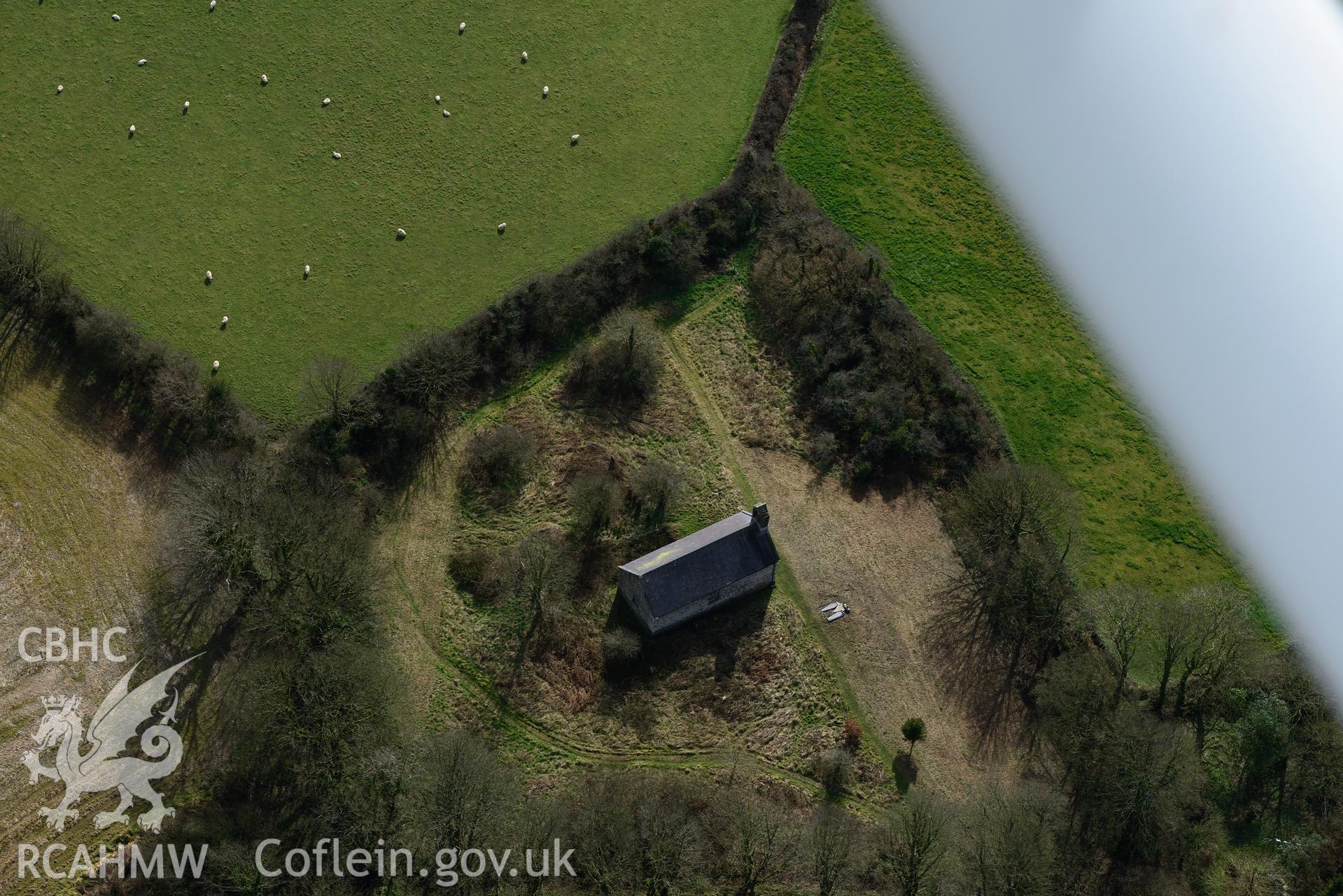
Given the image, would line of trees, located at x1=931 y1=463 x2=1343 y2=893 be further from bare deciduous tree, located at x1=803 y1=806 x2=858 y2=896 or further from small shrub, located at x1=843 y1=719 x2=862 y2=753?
bare deciduous tree, located at x1=803 y1=806 x2=858 y2=896

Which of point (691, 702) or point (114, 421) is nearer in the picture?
point (691, 702)

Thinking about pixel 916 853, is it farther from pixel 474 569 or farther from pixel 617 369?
pixel 617 369

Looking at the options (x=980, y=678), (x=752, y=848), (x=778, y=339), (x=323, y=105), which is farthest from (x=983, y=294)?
(x=323, y=105)

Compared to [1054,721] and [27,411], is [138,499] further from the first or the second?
[1054,721]

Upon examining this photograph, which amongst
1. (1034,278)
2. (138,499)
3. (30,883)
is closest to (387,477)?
(138,499)

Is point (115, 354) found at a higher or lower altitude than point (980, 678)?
higher
